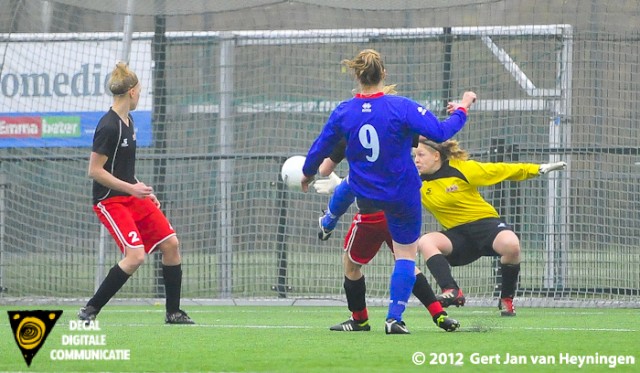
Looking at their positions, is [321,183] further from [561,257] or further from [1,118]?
[1,118]

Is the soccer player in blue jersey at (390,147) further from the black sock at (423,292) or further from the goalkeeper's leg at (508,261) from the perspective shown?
the goalkeeper's leg at (508,261)

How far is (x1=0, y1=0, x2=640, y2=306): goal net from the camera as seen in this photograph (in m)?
11.8

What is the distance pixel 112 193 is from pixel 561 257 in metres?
4.86

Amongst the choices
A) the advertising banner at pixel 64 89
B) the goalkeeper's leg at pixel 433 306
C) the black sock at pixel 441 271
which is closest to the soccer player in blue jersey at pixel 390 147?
the goalkeeper's leg at pixel 433 306

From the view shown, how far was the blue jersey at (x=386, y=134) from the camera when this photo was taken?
7410 mm

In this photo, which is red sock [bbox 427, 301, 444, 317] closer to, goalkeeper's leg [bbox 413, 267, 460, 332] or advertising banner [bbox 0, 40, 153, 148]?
goalkeeper's leg [bbox 413, 267, 460, 332]

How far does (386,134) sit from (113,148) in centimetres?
209

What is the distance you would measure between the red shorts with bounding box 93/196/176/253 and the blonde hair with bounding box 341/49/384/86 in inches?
79.2

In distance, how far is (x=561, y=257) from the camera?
11.7 m

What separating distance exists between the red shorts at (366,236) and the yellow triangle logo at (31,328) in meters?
2.37

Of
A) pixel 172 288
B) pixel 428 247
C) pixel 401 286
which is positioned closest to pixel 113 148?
pixel 172 288

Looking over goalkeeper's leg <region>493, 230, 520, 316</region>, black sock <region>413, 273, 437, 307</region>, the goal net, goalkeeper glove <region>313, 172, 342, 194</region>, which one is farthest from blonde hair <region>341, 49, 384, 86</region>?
the goal net

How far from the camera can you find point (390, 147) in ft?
24.4

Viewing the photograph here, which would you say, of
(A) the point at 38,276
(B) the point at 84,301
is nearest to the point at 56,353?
(B) the point at 84,301
